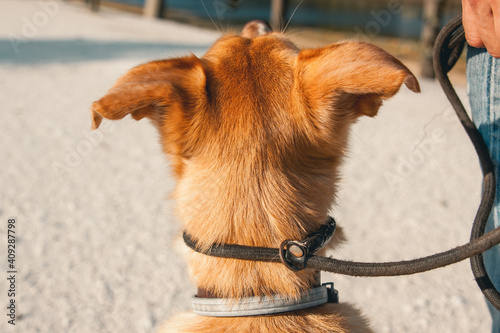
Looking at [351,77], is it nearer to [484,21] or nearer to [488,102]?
[484,21]

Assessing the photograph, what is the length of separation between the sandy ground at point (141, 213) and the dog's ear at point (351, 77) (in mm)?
477

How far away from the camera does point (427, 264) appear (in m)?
1.51

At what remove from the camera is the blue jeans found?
1.76 meters

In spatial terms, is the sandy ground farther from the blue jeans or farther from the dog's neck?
the blue jeans

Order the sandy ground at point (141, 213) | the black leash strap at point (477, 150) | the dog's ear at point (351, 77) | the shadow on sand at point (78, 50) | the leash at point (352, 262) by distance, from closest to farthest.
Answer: the dog's ear at point (351, 77) < the leash at point (352, 262) < the black leash strap at point (477, 150) < the sandy ground at point (141, 213) < the shadow on sand at point (78, 50)

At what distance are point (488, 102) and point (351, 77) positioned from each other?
0.77m

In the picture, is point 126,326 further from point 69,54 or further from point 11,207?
point 69,54

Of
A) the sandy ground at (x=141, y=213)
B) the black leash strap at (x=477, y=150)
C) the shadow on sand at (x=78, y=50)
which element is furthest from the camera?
the shadow on sand at (x=78, y=50)

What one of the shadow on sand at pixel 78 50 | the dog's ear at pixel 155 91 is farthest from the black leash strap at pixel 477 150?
the shadow on sand at pixel 78 50

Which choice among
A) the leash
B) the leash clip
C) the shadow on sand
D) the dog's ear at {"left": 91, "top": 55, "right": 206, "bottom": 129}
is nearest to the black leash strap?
the leash

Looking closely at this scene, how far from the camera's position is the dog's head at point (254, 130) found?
5.08ft

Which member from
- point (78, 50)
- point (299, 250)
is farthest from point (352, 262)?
point (78, 50)

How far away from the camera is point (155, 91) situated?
146cm

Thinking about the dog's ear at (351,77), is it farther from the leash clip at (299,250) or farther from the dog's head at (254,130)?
the leash clip at (299,250)
